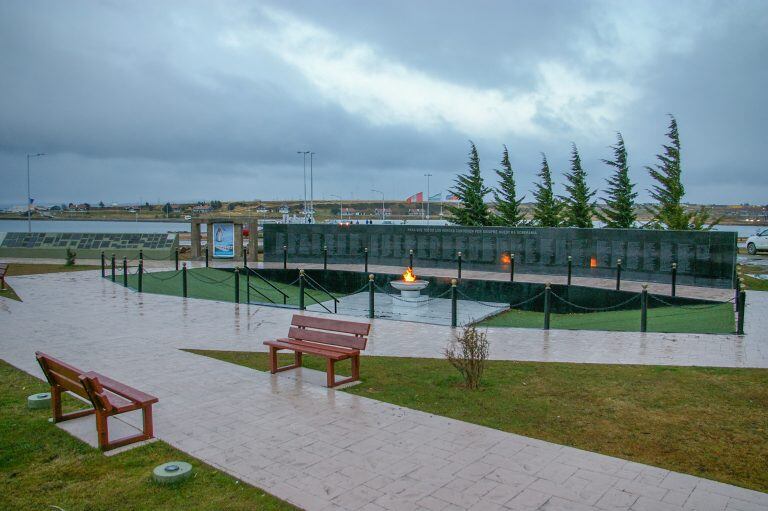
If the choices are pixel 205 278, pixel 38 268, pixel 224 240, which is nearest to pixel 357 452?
pixel 205 278

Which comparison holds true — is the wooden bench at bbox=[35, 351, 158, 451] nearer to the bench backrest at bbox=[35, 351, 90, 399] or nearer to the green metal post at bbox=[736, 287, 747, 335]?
the bench backrest at bbox=[35, 351, 90, 399]

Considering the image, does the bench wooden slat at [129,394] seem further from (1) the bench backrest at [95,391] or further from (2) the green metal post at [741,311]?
(2) the green metal post at [741,311]

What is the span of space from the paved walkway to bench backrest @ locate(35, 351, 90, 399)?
99 centimetres

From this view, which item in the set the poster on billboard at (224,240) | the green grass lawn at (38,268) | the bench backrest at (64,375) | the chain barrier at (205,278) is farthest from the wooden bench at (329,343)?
the poster on billboard at (224,240)

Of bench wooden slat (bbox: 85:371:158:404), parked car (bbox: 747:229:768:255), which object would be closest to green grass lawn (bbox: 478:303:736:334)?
bench wooden slat (bbox: 85:371:158:404)

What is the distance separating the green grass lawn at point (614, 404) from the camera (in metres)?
6.11

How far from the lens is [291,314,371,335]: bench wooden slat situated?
28.0 ft

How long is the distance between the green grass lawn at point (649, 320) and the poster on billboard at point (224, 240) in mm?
16213

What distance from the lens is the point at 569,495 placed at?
5137 millimetres

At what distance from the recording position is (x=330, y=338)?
29.0 ft

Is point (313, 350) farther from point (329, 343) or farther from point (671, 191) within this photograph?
point (671, 191)

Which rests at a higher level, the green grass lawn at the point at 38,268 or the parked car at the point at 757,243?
the parked car at the point at 757,243

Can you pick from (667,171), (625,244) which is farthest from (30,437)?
(667,171)

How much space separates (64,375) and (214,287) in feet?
48.2
